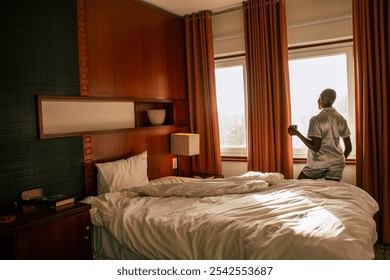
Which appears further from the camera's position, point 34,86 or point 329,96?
point 329,96

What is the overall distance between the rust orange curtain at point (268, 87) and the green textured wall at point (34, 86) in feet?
6.65

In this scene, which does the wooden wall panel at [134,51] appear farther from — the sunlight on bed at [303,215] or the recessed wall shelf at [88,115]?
the sunlight on bed at [303,215]

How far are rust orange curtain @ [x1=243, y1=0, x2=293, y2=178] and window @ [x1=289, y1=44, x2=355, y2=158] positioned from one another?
25cm

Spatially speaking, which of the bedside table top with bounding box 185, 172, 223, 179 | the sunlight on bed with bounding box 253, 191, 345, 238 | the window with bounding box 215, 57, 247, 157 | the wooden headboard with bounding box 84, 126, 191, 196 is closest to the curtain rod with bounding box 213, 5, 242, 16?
the window with bounding box 215, 57, 247, 157

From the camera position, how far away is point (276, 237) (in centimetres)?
178

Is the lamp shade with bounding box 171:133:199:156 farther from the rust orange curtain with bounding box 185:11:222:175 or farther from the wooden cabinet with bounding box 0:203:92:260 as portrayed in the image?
the wooden cabinet with bounding box 0:203:92:260

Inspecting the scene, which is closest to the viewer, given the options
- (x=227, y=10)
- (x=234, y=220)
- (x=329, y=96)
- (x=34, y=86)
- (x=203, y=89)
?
(x=234, y=220)

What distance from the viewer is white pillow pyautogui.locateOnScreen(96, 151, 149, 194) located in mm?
3002

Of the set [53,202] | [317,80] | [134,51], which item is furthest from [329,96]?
[53,202]

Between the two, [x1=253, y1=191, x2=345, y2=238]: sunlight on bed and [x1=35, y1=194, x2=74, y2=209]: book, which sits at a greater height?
[x1=35, y1=194, x2=74, y2=209]: book

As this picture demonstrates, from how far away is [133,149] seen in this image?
3578 mm

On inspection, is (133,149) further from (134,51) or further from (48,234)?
(48,234)

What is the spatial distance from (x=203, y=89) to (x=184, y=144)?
0.86 m
